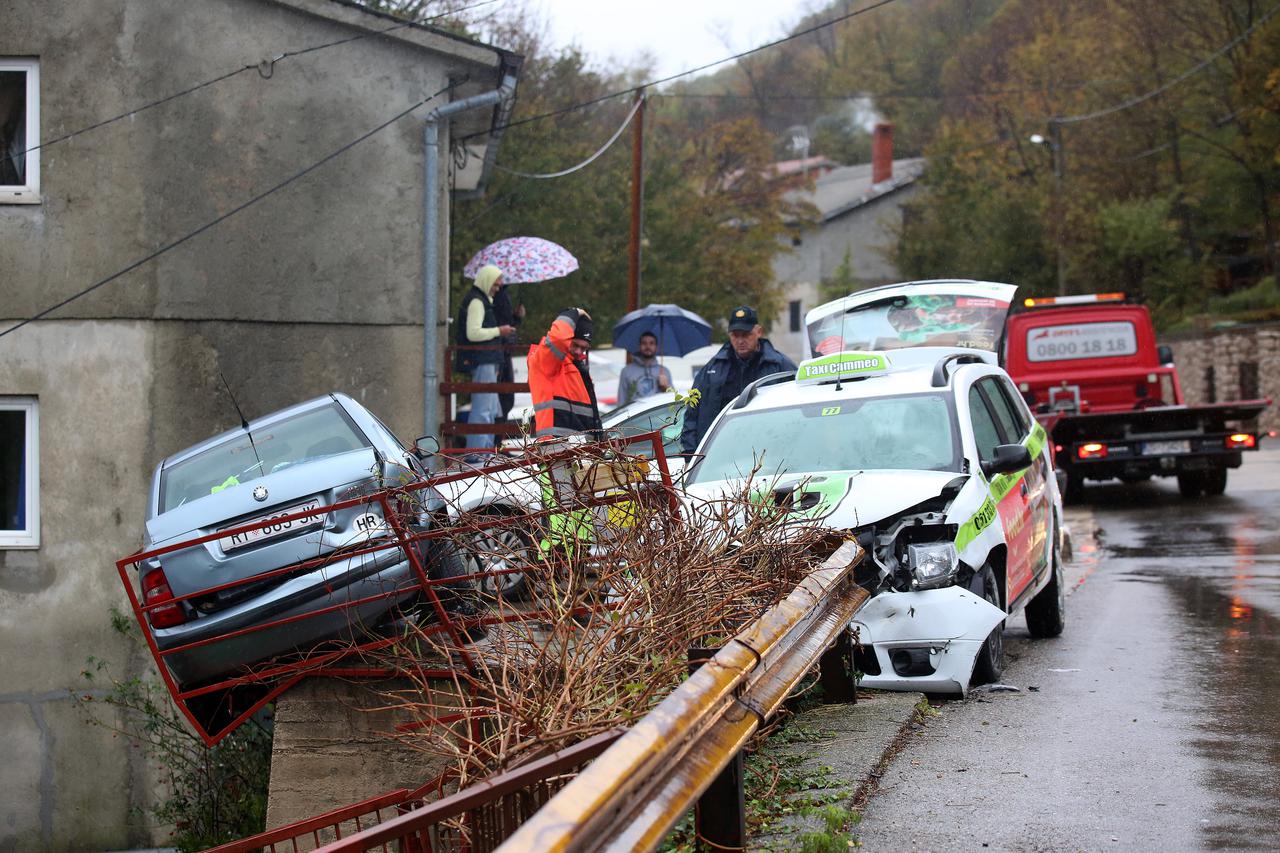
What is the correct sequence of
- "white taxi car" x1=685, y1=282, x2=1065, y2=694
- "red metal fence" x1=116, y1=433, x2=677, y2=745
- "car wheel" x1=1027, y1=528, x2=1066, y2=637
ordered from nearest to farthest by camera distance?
"red metal fence" x1=116, y1=433, x2=677, y2=745, "white taxi car" x1=685, y1=282, x2=1065, y2=694, "car wheel" x1=1027, y1=528, x2=1066, y2=637

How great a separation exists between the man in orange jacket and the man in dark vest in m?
3.50

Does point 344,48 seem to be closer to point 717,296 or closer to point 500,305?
point 500,305

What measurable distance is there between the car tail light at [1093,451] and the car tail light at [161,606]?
40.3ft

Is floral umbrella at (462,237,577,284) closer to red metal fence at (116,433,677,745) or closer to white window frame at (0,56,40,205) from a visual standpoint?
white window frame at (0,56,40,205)

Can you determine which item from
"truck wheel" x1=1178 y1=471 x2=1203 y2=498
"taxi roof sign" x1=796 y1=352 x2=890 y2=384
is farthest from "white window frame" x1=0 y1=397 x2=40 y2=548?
"truck wheel" x1=1178 y1=471 x2=1203 y2=498

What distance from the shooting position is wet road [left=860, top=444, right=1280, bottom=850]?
4.95 m

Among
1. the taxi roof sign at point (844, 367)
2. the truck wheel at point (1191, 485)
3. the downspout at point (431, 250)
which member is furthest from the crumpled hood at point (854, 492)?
the truck wheel at point (1191, 485)

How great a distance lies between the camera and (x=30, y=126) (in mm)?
14141

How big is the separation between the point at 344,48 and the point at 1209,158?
29.4 m

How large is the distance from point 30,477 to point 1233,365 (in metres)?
26.5

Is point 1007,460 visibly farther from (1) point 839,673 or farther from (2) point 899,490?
(1) point 839,673

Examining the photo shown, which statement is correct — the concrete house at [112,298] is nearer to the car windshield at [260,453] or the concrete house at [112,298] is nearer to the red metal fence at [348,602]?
the car windshield at [260,453]

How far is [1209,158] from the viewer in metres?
38.0

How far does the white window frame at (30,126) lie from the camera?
14.1 m
